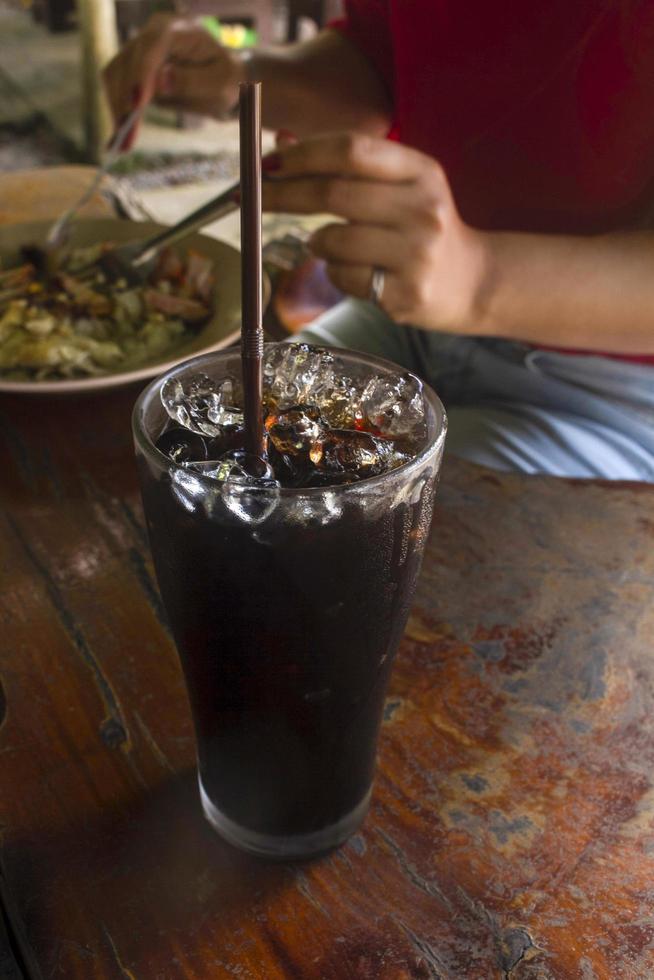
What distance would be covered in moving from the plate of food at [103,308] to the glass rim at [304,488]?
44 cm

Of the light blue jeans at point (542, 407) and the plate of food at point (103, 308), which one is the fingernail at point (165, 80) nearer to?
the plate of food at point (103, 308)

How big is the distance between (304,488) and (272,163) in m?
0.76

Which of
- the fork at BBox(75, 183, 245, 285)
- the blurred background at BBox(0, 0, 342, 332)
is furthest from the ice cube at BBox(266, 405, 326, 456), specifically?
the blurred background at BBox(0, 0, 342, 332)

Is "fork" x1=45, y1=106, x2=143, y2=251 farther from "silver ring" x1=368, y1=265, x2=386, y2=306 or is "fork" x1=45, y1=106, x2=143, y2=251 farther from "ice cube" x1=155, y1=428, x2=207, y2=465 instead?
"ice cube" x1=155, y1=428, x2=207, y2=465

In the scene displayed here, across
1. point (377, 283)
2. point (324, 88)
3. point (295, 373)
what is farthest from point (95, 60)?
point (295, 373)

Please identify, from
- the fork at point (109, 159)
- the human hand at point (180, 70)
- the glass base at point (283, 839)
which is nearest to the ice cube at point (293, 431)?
the glass base at point (283, 839)

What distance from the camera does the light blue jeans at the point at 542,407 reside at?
45.6 inches

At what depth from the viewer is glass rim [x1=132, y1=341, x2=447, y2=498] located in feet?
1.52

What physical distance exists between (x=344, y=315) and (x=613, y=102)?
50cm

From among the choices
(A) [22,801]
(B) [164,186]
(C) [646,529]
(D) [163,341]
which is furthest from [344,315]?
(B) [164,186]

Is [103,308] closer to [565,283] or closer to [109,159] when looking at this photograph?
[109,159]

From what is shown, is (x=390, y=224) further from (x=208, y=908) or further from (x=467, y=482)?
(x=208, y=908)

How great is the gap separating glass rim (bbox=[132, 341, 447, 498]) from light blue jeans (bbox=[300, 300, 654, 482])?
0.54 m

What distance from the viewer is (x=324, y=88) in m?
1.68
